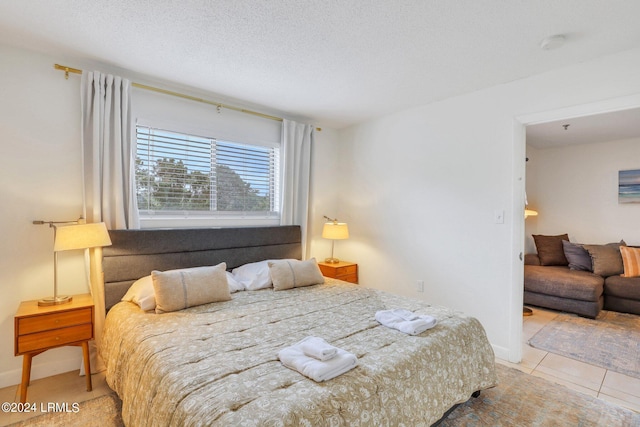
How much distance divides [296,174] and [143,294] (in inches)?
85.4

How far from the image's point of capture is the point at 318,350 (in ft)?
4.83

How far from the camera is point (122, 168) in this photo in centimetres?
271

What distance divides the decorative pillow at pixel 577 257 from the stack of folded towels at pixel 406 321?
375 centimetres

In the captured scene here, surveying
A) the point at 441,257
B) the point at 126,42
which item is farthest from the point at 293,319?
the point at 126,42

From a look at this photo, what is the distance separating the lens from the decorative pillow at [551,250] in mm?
4629

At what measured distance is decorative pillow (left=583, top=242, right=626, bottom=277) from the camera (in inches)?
161

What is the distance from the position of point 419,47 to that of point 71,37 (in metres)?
2.47

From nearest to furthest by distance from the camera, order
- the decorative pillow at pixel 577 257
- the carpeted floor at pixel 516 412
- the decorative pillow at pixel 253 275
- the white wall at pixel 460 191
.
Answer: the carpeted floor at pixel 516 412, the white wall at pixel 460 191, the decorative pillow at pixel 253 275, the decorative pillow at pixel 577 257

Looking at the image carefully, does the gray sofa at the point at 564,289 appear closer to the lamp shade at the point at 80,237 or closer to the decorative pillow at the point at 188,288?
Answer: the decorative pillow at the point at 188,288

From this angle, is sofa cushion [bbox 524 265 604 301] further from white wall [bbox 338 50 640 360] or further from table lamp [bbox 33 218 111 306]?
table lamp [bbox 33 218 111 306]

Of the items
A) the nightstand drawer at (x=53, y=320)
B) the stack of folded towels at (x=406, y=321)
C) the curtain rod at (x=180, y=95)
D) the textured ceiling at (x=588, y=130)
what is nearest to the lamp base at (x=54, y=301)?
the nightstand drawer at (x=53, y=320)

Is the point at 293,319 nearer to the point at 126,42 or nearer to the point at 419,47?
the point at 419,47

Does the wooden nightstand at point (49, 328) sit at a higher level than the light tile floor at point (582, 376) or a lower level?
higher

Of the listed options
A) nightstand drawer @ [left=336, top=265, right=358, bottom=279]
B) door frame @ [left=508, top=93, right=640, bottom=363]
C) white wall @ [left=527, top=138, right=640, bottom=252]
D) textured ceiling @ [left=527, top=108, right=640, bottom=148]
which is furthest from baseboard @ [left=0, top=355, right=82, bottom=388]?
white wall @ [left=527, top=138, right=640, bottom=252]
